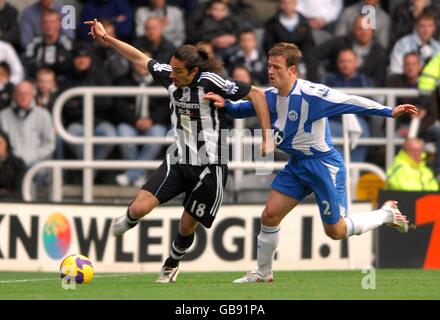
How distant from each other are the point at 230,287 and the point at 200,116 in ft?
5.43

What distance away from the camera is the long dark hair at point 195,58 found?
1273 cm

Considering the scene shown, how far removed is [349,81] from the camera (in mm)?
18219

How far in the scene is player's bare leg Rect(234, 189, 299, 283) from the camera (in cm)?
1286

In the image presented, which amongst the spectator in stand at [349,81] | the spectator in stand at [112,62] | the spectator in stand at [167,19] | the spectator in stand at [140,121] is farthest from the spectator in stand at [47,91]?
the spectator in stand at [349,81]

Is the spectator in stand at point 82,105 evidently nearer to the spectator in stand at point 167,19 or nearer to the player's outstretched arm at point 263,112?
the spectator in stand at point 167,19

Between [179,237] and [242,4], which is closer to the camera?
[179,237]

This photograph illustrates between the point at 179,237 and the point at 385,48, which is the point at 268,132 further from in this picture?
the point at 385,48

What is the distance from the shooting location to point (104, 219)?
55.9 feet

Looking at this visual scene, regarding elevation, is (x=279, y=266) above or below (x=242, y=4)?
below

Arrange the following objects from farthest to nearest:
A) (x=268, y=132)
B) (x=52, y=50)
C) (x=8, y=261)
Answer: (x=52, y=50), (x=8, y=261), (x=268, y=132)

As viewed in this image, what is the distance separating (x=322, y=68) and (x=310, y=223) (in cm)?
253

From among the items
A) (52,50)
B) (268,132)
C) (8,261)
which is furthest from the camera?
(52,50)

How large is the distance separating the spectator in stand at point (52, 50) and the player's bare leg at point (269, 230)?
6.23 meters

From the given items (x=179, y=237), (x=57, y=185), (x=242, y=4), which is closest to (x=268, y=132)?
(x=179, y=237)
